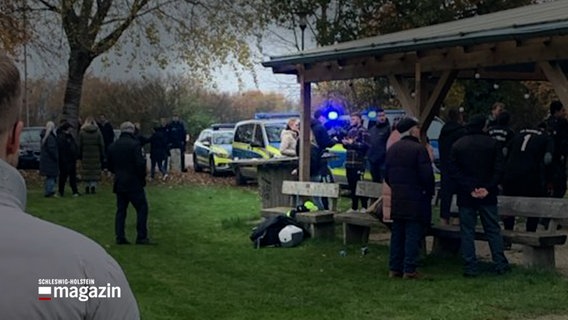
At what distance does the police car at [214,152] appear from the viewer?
27.6 metres

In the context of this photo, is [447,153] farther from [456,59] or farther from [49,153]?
[49,153]

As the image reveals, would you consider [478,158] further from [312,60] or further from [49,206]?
[49,206]

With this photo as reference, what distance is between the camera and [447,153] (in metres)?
11.4

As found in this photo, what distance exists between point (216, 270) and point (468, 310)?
11.3 ft

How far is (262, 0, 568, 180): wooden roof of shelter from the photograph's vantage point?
9.31 m

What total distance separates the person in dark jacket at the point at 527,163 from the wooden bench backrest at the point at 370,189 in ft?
5.94

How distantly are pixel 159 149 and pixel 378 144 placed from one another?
34.2 feet

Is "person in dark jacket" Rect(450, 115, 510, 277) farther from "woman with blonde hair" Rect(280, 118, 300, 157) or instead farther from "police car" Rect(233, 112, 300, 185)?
"police car" Rect(233, 112, 300, 185)

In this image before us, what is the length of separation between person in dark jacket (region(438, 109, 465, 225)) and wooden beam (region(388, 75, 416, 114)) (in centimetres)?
56

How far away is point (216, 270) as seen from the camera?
391 inches

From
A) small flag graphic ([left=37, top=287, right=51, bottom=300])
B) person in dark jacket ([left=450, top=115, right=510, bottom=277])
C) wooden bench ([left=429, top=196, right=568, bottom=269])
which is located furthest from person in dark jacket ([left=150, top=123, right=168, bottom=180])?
small flag graphic ([left=37, top=287, right=51, bottom=300])

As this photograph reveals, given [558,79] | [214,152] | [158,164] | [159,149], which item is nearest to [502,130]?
[558,79]

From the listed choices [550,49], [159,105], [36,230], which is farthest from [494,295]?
[159,105]

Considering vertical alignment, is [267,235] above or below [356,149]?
below
